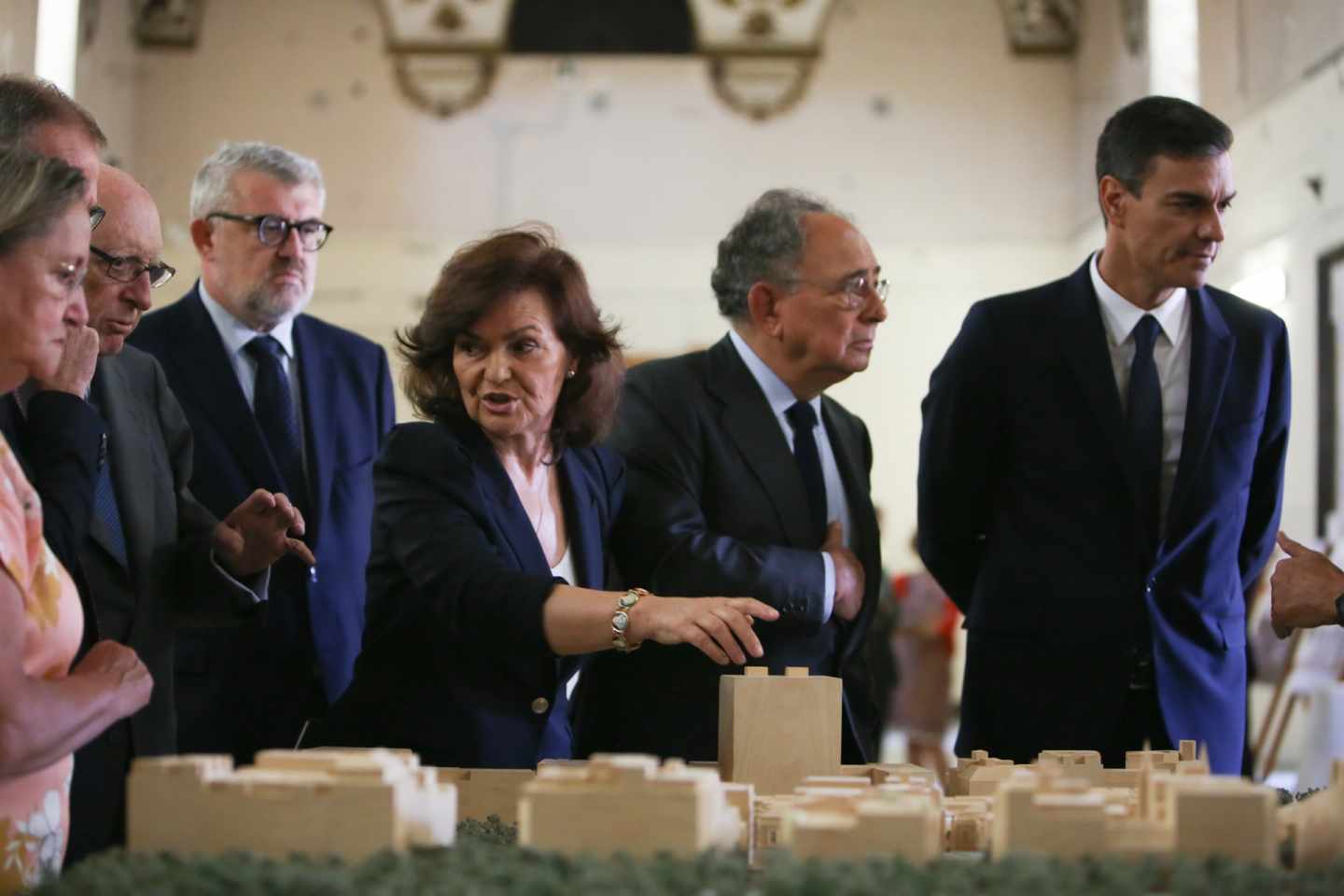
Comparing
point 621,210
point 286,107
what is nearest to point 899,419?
point 621,210

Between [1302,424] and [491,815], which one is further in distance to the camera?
[1302,424]

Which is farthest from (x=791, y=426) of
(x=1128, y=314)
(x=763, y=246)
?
(x=1128, y=314)

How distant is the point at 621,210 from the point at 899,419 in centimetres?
239

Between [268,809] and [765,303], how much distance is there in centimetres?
185

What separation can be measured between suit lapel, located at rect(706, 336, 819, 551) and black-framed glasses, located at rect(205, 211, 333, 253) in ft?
4.36

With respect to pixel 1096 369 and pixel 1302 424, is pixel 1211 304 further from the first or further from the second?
pixel 1302 424

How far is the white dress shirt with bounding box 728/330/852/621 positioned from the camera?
125 inches

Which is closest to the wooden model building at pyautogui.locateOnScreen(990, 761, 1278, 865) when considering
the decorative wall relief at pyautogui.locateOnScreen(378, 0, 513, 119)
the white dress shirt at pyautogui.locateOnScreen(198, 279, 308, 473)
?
the white dress shirt at pyautogui.locateOnScreen(198, 279, 308, 473)

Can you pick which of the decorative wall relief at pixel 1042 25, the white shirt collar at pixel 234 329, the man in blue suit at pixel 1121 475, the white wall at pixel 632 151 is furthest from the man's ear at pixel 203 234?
the decorative wall relief at pixel 1042 25

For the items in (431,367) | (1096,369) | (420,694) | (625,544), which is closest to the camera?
(420,694)

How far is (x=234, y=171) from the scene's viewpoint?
4164 millimetres

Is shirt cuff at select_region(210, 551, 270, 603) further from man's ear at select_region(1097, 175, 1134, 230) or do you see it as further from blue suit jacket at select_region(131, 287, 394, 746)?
A: man's ear at select_region(1097, 175, 1134, 230)

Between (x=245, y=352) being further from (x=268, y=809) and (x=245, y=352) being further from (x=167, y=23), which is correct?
(x=167, y=23)

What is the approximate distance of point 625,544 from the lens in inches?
118
